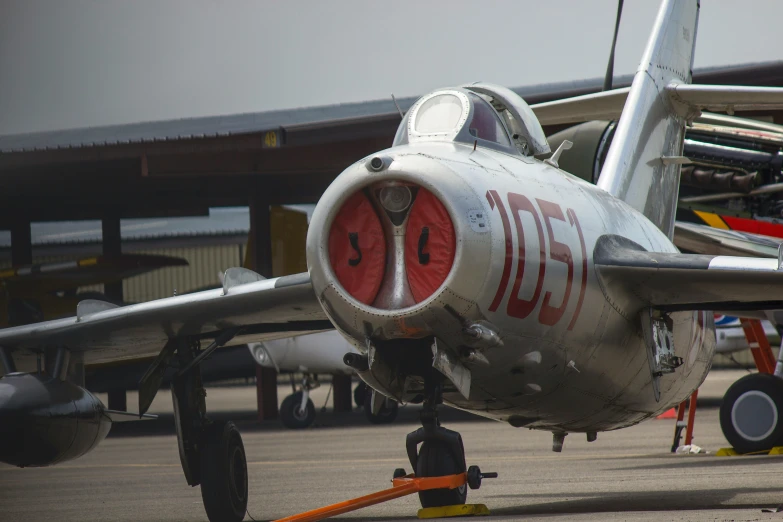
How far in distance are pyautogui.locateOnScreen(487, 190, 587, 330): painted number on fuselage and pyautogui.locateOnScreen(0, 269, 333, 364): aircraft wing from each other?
207cm

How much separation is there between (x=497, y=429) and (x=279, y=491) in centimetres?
1214

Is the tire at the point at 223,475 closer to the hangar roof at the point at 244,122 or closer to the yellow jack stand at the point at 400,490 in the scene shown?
the yellow jack stand at the point at 400,490

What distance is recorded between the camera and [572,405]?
7.76 meters

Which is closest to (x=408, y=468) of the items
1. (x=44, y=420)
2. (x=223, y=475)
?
(x=223, y=475)

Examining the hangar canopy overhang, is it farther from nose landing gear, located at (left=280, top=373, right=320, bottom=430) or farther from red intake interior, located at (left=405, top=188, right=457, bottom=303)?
red intake interior, located at (left=405, top=188, right=457, bottom=303)

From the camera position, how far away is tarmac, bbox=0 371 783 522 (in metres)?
8.70

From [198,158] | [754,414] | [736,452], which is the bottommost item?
[736,452]

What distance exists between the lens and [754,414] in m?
13.7

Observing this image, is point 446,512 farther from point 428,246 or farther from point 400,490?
point 428,246

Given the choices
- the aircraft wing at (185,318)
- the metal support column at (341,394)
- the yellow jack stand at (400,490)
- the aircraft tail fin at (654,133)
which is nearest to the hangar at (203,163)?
the metal support column at (341,394)

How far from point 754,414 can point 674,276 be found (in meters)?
7.08

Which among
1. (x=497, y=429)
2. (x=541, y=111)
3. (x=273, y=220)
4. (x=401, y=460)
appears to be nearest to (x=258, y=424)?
(x=273, y=220)

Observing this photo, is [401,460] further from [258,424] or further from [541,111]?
[258,424]

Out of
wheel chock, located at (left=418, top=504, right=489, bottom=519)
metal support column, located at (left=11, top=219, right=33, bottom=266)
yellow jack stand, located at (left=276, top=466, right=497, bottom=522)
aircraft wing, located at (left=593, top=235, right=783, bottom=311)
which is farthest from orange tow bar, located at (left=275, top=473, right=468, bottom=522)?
metal support column, located at (left=11, top=219, right=33, bottom=266)
